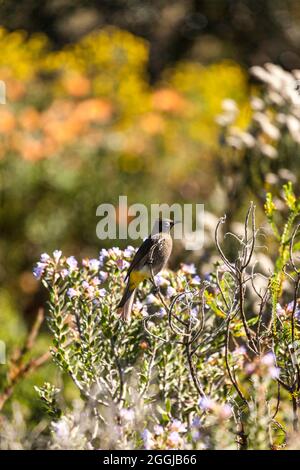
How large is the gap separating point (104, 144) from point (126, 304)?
5.43 metres

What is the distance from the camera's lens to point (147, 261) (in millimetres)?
2109

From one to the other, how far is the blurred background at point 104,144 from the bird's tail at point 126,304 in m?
1.55

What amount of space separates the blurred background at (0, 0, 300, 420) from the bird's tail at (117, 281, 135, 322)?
1551 mm

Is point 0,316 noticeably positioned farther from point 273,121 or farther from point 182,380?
point 182,380

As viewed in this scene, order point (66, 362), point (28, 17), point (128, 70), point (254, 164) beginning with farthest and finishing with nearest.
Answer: point (28, 17) → point (128, 70) → point (254, 164) → point (66, 362)

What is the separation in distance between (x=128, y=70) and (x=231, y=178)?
423cm

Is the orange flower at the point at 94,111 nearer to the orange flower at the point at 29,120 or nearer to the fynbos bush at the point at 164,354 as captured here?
the orange flower at the point at 29,120

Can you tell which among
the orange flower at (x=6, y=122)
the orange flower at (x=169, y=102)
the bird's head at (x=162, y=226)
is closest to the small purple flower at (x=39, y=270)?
the bird's head at (x=162, y=226)

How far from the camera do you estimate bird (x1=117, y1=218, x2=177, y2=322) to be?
203 cm

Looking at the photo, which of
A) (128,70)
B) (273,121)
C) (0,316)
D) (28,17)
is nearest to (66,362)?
(0,316)

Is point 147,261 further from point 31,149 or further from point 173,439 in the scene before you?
point 31,149

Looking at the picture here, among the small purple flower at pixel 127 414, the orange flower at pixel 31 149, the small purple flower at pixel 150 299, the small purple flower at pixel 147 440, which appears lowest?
the small purple flower at pixel 147 440

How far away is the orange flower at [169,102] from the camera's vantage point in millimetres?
8469

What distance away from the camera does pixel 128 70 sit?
8.33m
